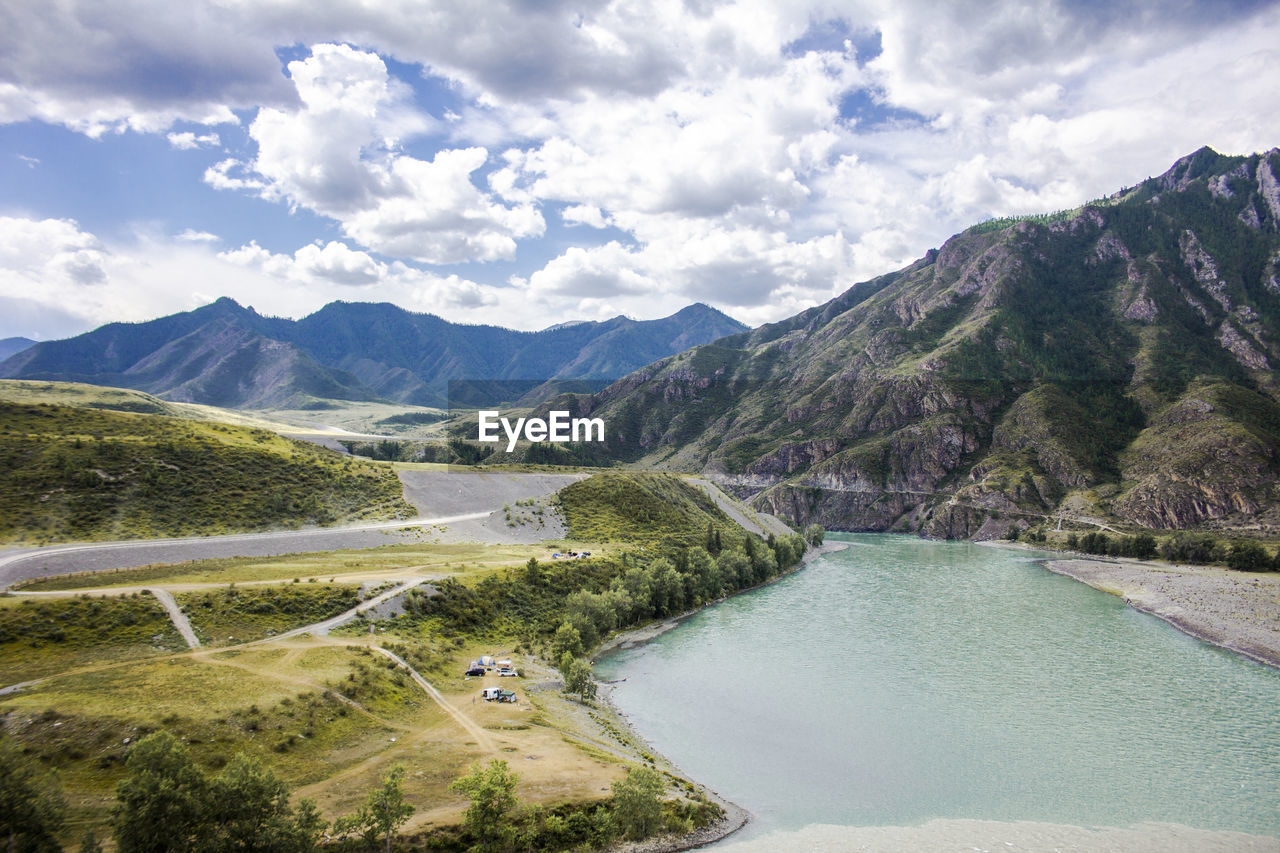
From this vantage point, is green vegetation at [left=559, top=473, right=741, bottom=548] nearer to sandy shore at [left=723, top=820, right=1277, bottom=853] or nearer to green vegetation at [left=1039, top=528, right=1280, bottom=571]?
sandy shore at [left=723, top=820, right=1277, bottom=853]

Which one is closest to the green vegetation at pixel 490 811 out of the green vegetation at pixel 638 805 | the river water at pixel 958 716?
the green vegetation at pixel 638 805

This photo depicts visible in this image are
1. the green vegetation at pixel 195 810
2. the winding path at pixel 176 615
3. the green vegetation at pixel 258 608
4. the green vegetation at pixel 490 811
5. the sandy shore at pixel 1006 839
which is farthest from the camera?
the green vegetation at pixel 258 608

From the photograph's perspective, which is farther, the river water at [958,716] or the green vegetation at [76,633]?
the green vegetation at [76,633]

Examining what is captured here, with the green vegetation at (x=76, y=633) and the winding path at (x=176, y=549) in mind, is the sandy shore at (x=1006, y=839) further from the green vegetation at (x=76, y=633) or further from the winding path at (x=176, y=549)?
the winding path at (x=176, y=549)

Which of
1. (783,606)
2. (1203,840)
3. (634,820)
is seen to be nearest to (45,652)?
(634,820)

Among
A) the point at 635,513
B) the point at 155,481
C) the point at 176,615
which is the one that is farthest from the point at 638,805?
the point at 635,513

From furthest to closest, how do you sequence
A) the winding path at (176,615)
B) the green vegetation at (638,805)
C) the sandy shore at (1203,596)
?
the sandy shore at (1203,596), the winding path at (176,615), the green vegetation at (638,805)

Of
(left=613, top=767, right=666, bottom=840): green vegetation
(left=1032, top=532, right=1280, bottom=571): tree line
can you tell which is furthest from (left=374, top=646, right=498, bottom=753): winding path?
(left=1032, top=532, right=1280, bottom=571): tree line
